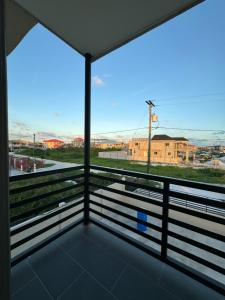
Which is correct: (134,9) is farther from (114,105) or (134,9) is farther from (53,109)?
(114,105)

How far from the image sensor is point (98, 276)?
1.31m

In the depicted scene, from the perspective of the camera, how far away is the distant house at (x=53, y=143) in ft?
7.00

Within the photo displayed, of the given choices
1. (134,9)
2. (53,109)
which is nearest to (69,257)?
(134,9)

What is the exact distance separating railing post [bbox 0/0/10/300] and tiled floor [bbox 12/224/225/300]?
3.30 feet

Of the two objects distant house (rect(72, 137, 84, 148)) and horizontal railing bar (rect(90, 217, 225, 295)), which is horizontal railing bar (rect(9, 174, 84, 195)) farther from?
horizontal railing bar (rect(90, 217, 225, 295))

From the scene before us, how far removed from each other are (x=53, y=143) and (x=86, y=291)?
5.61 ft

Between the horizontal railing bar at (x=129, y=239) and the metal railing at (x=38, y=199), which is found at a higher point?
the metal railing at (x=38, y=199)

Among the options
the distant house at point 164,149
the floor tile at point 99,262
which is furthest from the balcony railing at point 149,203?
the distant house at point 164,149

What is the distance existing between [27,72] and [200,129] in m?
4.59

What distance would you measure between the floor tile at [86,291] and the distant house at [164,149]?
312 cm

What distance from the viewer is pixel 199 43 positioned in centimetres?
337

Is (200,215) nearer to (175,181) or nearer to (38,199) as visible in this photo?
(175,181)

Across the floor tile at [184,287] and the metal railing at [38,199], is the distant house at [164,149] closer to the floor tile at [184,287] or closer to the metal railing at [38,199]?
the floor tile at [184,287]

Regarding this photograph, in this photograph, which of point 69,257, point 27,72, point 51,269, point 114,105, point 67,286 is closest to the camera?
point 67,286
